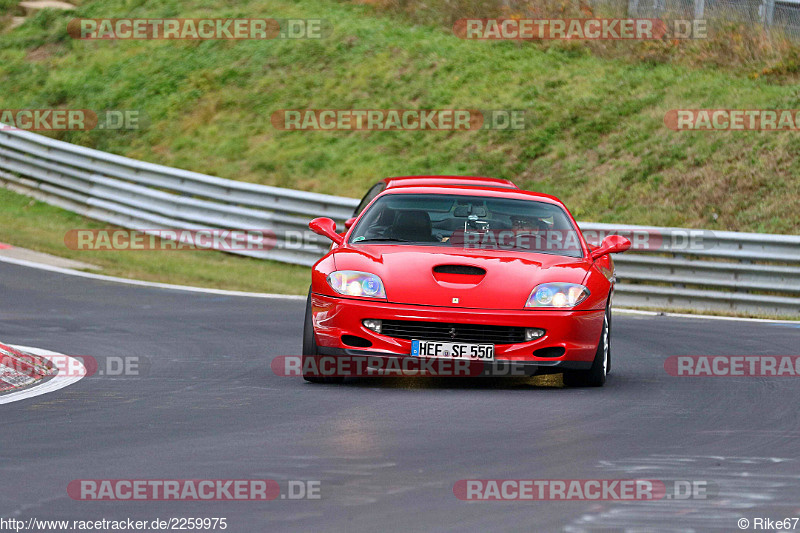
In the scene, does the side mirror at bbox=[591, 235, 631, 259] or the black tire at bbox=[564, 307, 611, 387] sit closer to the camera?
the black tire at bbox=[564, 307, 611, 387]

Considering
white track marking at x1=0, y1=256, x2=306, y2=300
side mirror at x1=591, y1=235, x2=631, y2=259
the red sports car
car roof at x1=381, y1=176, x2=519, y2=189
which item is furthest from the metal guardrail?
the red sports car

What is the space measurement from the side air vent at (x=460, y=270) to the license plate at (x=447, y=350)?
0.50m

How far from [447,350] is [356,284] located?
0.77 metres

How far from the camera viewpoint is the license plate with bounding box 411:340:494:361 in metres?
8.62

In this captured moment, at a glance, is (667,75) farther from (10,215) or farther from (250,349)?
(250,349)

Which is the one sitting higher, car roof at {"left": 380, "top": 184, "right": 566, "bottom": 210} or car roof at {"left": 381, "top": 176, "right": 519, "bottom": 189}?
car roof at {"left": 381, "top": 176, "right": 519, "bottom": 189}

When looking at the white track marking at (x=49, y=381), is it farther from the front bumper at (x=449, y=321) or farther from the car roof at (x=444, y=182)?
the car roof at (x=444, y=182)

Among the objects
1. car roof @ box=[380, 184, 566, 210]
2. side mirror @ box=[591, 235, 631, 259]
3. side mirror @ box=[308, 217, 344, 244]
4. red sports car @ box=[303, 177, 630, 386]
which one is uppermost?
car roof @ box=[380, 184, 566, 210]

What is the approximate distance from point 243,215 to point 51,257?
309 cm

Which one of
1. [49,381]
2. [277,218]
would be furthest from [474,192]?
[277,218]

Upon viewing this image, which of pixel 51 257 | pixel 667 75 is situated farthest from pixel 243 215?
pixel 667 75

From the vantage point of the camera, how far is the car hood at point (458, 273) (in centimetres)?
870

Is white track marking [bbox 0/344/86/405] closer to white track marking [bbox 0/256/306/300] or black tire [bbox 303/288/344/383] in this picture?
black tire [bbox 303/288/344/383]

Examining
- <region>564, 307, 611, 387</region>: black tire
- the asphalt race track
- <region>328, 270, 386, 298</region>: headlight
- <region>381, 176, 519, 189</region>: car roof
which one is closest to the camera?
the asphalt race track
